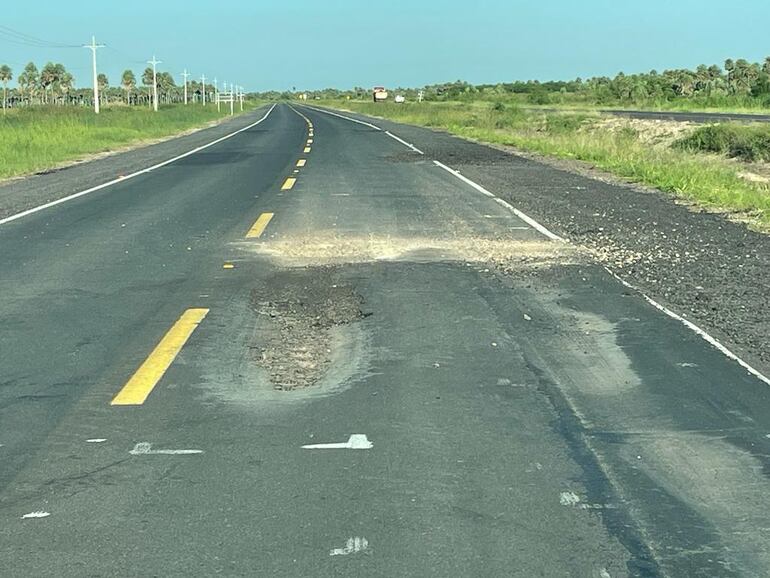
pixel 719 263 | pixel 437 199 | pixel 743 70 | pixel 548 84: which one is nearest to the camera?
pixel 719 263

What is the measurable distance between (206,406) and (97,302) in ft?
11.2

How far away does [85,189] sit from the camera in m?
19.8

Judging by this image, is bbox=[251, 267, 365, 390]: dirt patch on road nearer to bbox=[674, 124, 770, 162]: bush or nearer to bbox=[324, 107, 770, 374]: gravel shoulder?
bbox=[324, 107, 770, 374]: gravel shoulder

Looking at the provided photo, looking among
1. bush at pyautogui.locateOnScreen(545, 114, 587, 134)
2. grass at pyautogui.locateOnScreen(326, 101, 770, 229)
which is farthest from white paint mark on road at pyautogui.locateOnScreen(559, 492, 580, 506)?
bush at pyautogui.locateOnScreen(545, 114, 587, 134)

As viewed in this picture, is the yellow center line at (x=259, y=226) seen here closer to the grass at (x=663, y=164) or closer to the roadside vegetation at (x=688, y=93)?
the grass at (x=663, y=164)

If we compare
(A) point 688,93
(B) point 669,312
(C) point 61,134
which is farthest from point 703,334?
(A) point 688,93

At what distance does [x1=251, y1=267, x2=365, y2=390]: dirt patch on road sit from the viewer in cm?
668

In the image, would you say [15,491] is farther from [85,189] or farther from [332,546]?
[85,189]

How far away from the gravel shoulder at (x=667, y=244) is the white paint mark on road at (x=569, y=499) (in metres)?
2.69

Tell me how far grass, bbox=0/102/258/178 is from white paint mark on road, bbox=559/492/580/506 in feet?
72.0

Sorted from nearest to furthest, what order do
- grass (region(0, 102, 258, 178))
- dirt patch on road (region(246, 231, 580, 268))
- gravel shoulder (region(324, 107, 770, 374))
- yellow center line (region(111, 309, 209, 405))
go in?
yellow center line (region(111, 309, 209, 405))
gravel shoulder (region(324, 107, 770, 374))
dirt patch on road (region(246, 231, 580, 268))
grass (region(0, 102, 258, 178))

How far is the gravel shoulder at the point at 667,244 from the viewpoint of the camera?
27.1 feet

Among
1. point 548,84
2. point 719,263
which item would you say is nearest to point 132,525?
point 719,263

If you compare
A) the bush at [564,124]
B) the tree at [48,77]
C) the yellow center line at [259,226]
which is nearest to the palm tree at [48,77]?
the tree at [48,77]
